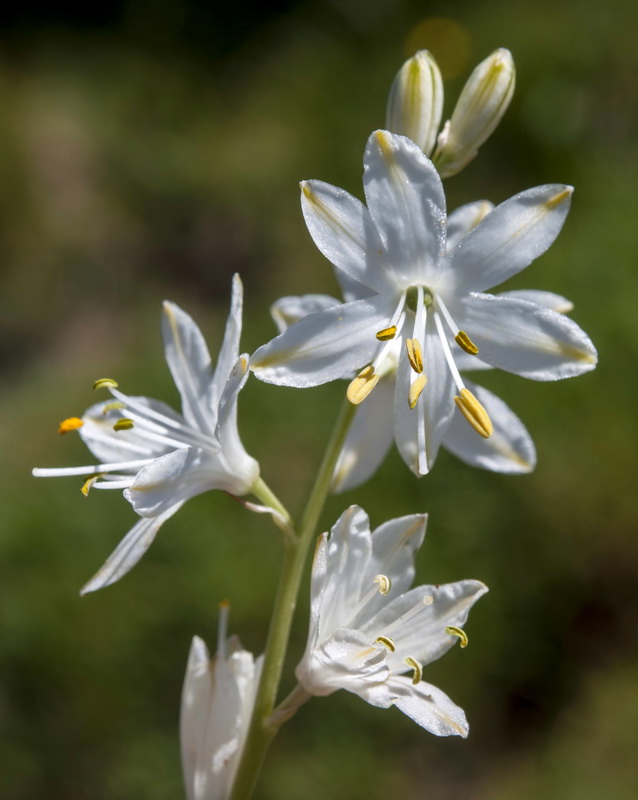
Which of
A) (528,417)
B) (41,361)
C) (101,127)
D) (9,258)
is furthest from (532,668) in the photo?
(101,127)

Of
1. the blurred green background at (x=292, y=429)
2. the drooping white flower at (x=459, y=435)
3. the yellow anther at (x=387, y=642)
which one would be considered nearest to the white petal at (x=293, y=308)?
the drooping white flower at (x=459, y=435)

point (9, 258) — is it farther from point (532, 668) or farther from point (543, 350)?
point (543, 350)

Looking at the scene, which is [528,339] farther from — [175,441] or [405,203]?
[175,441]

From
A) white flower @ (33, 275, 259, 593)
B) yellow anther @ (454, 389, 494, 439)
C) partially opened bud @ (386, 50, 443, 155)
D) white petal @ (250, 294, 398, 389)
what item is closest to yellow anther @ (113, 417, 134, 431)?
white flower @ (33, 275, 259, 593)

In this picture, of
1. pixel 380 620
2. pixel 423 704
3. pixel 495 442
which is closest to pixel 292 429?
pixel 495 442

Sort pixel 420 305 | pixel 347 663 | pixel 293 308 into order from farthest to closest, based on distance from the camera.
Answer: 1. pixel 293 308
2. pixel 420 305
3. pixel 347 663
